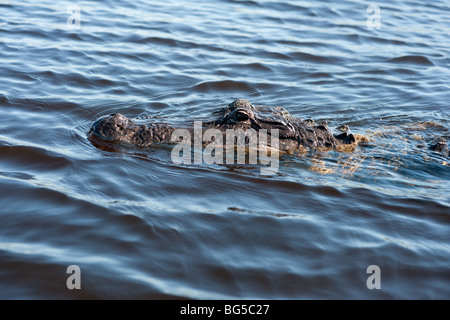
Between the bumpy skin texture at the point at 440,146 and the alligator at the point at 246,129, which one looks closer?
the alligator at the point at 246,129

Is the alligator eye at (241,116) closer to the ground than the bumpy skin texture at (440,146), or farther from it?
farther from it

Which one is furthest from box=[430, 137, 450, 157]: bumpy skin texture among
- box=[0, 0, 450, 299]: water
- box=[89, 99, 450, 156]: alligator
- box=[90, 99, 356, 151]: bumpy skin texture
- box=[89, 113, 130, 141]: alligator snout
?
box=[89, 113, 130, 141]: alligator snout

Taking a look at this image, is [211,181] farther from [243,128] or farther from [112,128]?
[112,128]

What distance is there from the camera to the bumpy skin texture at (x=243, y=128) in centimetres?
581

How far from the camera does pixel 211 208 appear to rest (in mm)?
4664

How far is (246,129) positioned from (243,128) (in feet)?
0.12

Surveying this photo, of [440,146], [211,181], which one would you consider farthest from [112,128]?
[440,146]

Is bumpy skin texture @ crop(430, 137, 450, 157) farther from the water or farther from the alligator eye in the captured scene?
the alligator eye

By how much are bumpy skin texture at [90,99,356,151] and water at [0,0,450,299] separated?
0.75 ft

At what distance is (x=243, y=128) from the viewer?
5.89 meters

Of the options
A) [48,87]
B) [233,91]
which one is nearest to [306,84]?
[233,91]

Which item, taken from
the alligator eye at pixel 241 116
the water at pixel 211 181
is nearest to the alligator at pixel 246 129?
the alligator eye at pixel 241 116

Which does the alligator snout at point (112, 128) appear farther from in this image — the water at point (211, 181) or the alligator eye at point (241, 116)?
the alligator eye at point (241, 116)
